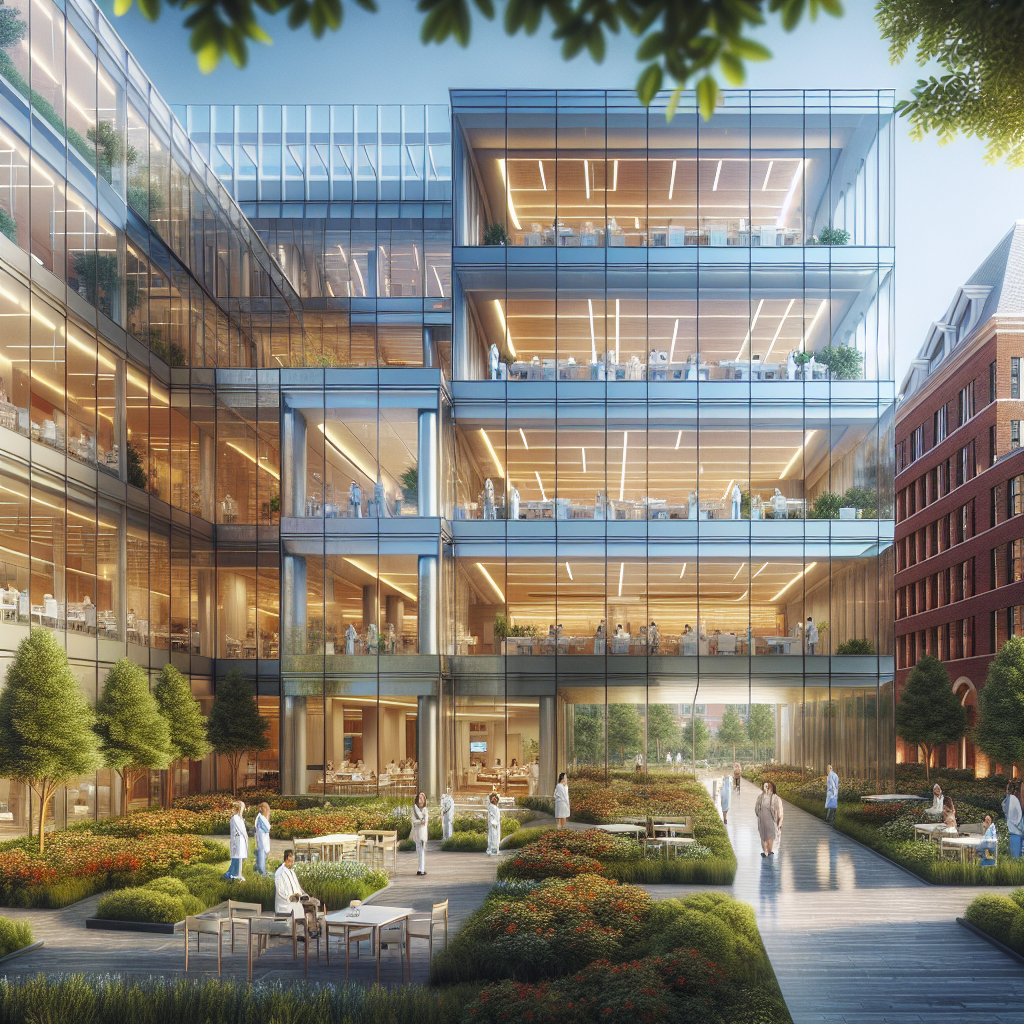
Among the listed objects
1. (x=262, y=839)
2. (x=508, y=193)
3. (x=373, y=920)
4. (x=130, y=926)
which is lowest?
(x=130, y=926)

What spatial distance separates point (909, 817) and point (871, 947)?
12.9m

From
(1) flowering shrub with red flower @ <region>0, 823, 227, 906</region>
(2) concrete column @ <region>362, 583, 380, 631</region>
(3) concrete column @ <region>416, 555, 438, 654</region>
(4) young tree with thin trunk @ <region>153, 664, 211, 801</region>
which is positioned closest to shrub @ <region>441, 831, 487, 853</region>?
(1) flowering shrub with red flower @ <region>0, 823, 227, 906</region>

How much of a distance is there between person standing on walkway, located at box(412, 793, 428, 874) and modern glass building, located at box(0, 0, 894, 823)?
508 inches

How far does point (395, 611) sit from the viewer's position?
38844 millimetres

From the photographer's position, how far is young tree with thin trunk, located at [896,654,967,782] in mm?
48688

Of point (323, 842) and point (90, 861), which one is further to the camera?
point (323, 842)

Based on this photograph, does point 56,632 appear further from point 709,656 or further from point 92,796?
point 709,656

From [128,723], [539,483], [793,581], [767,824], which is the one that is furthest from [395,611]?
[767,824]

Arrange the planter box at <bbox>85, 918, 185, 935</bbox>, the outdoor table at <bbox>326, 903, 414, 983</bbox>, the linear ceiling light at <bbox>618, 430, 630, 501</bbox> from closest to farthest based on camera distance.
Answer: the outdoor table at <bbox>326, 903, 414, 983</bbox>
the planter box at <bbox>85, 918, 185, 935</bbox>
the linear ceiling light at <bbox>618, 430, 630, 501</bbox>

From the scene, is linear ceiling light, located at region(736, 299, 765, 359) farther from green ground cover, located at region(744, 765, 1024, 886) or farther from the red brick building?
the red brick building

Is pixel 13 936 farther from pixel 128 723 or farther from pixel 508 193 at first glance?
pixel 508 193

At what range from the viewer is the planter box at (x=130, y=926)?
57.8ft

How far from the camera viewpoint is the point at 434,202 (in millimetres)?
52250

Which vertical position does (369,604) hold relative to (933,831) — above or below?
above
